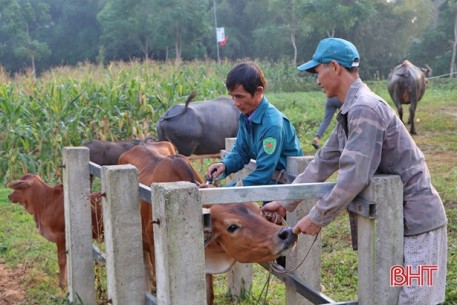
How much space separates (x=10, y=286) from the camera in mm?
5688

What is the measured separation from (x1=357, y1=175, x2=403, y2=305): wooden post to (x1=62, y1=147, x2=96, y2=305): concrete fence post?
7.90 feet

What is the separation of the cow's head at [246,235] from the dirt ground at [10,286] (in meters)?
2.51

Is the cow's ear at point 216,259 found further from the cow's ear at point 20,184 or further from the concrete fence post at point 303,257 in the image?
the cow's ear at point 20,184

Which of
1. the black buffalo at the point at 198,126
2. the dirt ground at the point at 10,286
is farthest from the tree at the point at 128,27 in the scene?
the dirt ground at the point at 10,286

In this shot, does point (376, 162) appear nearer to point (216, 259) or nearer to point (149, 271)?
point (216, 259)

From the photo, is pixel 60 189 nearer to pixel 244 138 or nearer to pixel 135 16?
pixel 244 138

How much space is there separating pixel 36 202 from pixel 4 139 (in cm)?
475

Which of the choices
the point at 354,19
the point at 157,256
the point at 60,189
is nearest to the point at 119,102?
the point at 60,189

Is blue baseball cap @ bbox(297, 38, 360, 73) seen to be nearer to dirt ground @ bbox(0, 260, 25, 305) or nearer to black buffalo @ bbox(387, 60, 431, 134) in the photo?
dirt ground @ bbox(0, 260, 25, 305)

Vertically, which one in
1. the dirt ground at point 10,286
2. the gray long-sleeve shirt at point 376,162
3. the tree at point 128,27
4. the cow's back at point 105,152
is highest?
the tree at point 128,27

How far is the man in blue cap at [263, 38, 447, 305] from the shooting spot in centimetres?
281

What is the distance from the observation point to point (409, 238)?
2.94m

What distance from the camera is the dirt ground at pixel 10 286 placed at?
17.5 ft

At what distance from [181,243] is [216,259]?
903 mm
